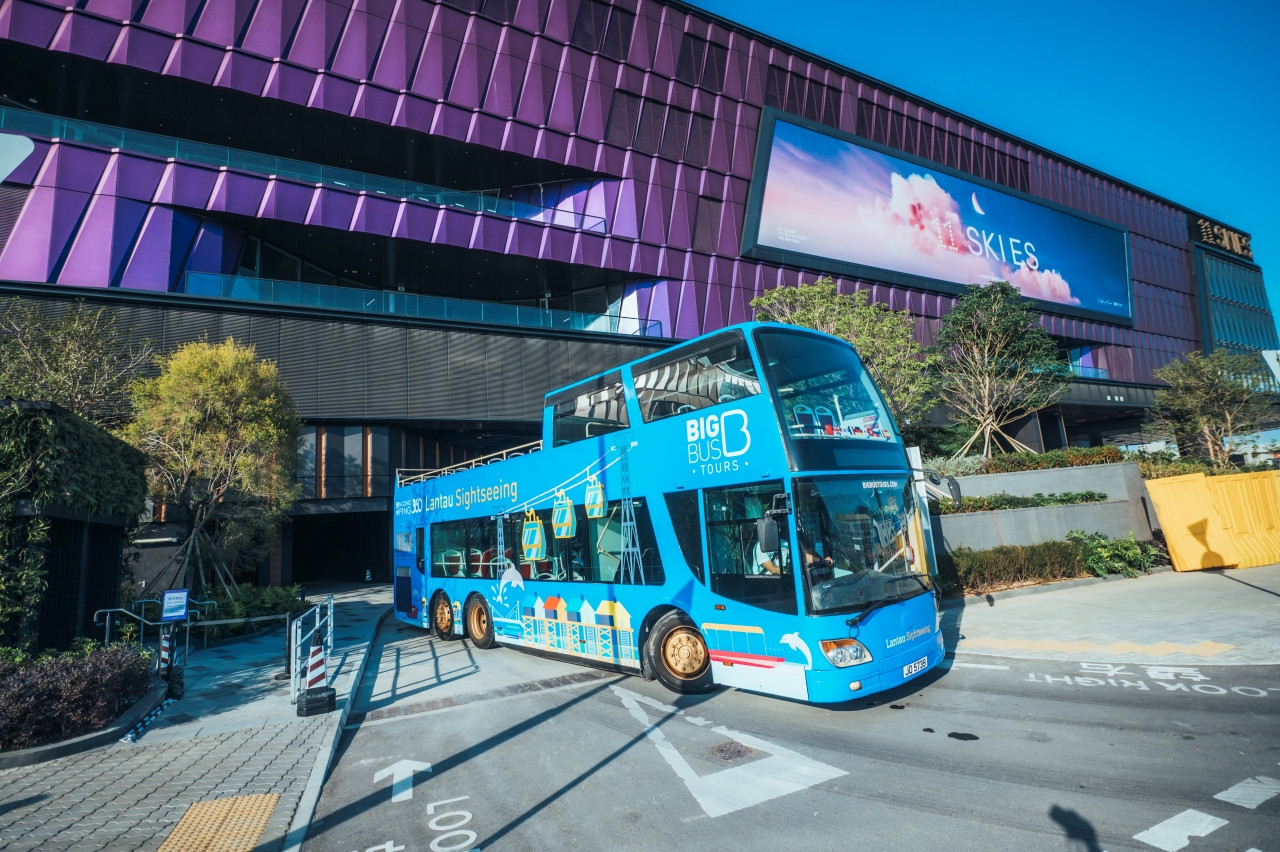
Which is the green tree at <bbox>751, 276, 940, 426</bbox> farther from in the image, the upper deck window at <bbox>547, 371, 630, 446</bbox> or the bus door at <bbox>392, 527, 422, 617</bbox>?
the bus door at <bbox>392, 527, 422, 617</bbox>


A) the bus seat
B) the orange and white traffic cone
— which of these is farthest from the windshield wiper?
the bus seat

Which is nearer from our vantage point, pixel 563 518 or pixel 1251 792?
pixel 1251 792

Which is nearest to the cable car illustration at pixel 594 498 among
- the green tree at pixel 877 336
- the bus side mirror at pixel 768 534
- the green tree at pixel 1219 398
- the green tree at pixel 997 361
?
the bus side mirror at pixel 768 534

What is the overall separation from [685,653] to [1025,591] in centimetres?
1035

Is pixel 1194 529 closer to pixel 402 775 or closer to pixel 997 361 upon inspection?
pixel 997 361

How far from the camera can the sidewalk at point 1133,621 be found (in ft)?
30.1

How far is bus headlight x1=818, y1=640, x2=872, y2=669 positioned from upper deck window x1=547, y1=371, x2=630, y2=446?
4.45 metres

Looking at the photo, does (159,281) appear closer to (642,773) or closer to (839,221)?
(642,773)

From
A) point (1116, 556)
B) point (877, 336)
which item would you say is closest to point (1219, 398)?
point (1116, 556)

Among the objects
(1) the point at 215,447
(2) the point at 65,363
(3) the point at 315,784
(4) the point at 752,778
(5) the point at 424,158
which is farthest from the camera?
(5) the point at 424,158

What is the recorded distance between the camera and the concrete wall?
17.2 metres

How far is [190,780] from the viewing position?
6.30m

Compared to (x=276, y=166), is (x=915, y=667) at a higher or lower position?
lower

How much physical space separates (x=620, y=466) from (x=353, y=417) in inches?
752
